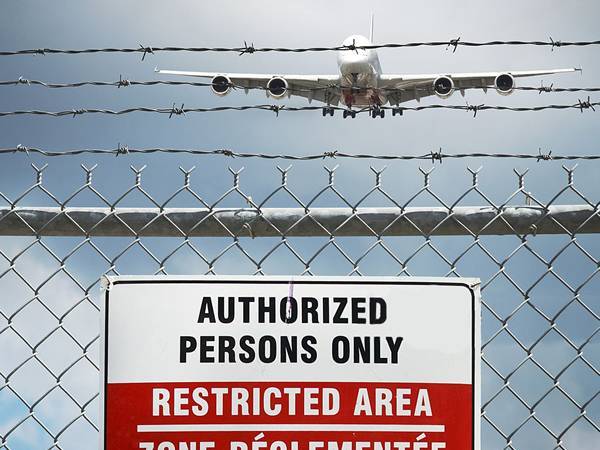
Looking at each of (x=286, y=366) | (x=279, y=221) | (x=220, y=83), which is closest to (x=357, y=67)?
A: (x=220, y=83)

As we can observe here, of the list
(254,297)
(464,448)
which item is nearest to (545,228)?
(464,448)

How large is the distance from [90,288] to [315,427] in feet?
2.87

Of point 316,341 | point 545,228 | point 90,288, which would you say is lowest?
point 316,341

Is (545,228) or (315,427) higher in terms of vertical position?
(545,228)

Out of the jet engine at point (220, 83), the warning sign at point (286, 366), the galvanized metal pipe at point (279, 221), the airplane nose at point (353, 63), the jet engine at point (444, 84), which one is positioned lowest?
the warning sign at point (286, 366)

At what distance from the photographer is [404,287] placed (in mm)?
2975

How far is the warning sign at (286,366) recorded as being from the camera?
2889mm

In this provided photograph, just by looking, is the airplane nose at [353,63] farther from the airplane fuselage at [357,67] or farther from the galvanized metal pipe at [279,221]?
the galvanized metal pipe at [279,221]

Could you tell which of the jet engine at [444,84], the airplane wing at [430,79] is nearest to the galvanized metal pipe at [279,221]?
the jet engine at [444,84]

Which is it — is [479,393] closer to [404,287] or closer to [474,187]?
[404,287]

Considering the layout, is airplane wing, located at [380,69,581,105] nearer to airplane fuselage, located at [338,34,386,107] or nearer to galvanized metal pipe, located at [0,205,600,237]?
airplane fuselage, located at [338,34,386,107]

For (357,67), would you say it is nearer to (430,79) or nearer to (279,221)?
(430,79)

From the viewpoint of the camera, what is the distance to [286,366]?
291cm

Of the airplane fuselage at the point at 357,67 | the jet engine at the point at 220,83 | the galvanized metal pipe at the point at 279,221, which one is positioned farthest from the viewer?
the airplane fuselage at the point at 357,67
